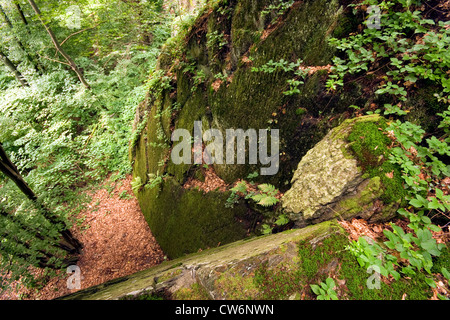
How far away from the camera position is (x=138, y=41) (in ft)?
34.9

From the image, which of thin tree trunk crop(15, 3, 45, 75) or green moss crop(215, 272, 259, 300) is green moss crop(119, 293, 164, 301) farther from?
thin tree trunk crop(15, 3, 45, 75)

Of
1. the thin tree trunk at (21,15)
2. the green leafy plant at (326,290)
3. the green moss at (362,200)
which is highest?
the thin tree trunk at (21,15)

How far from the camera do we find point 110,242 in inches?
273

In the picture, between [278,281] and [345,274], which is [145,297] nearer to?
[278,281]

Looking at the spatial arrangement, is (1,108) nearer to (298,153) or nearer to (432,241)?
(298,153)

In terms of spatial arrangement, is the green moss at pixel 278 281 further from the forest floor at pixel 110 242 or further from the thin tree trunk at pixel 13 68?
the thin tree trunk at pixel 13 68

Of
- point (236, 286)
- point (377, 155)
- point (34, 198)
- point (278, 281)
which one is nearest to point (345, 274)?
point (278, 281)

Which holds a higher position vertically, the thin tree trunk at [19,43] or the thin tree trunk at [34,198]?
the thin tree trunk at [19,43]

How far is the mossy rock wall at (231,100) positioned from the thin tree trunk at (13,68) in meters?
8.11

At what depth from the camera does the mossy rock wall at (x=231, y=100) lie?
366 cm

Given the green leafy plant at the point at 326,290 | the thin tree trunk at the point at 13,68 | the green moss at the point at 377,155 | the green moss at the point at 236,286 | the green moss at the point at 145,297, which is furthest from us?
the thin tree trunk at the point at 13,68

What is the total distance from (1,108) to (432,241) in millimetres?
14446

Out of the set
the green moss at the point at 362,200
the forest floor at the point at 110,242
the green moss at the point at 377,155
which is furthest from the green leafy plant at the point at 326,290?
the forest floor at the point at 110,242

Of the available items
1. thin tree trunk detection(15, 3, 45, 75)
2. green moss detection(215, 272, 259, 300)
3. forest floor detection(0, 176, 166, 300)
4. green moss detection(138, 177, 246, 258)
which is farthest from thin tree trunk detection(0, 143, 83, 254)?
thin tree trunk detection(15, 3, 45, 75)
